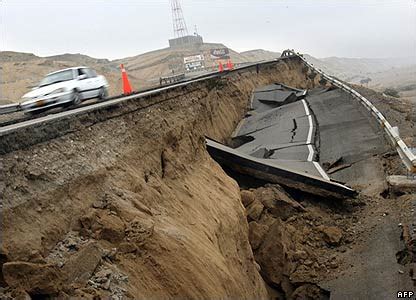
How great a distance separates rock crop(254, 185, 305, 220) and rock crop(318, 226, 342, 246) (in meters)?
0.79

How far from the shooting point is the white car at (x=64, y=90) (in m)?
12.4

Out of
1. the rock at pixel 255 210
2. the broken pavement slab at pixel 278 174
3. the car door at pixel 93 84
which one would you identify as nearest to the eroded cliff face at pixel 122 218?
the rock at pixel 255 210

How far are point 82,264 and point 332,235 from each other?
5.40 meters

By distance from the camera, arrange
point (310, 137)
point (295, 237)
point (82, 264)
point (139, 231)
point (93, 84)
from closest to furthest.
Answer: point (82, 264), point (139, 231), point (295, 237), point (310, 137), point (93, 84)

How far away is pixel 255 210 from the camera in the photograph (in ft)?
28.0

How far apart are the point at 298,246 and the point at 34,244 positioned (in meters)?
5.30

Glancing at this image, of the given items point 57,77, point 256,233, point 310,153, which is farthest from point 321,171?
point 57,77

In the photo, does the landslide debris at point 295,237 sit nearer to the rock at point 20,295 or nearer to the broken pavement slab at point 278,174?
the broken pavement slab at point 278,174

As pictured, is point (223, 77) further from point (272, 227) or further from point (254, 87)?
point (272, 227)

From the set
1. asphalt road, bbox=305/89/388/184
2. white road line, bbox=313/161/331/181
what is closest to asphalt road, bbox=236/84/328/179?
white road line, bbox=313/161/331/181

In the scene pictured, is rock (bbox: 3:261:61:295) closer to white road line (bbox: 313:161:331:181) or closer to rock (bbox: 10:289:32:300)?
rock (bbox: 10:289:32:300)

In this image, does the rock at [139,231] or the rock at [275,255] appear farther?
the rock at [275,255]

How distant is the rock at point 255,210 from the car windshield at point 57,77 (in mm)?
8443

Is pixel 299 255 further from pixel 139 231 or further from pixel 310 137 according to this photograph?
pixel 310 137
